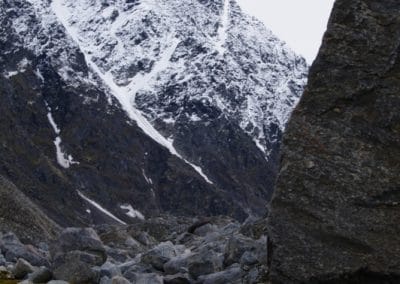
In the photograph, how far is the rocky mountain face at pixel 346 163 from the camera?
A: 37.6 feet

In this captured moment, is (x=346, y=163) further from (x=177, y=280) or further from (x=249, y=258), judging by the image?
(x=177, y=280)

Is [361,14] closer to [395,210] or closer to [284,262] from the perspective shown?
[395,210]

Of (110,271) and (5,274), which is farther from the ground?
(5,274)

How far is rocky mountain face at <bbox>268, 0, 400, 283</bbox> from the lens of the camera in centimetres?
1145

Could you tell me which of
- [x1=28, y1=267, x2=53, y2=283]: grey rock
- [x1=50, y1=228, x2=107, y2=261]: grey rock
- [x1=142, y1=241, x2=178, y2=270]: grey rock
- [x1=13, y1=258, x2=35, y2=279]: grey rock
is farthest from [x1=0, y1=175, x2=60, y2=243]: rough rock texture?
[x1=28, y1=267, x2=53, y2=283]: grey rock

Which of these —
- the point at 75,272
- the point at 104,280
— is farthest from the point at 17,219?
the point at 104,280

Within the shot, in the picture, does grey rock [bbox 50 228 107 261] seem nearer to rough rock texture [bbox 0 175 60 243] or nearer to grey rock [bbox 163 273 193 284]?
grey rock [bbox 163 273 193 284]

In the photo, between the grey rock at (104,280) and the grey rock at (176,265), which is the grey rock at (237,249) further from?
the grey rock at (104,280)

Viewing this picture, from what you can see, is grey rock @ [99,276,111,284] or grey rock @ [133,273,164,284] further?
grey rock @ [99,276,111,284]

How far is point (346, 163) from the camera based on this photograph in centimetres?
1184

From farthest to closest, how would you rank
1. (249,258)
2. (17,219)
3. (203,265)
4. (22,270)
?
(17,219), (22,270), (203,265), (249,258)

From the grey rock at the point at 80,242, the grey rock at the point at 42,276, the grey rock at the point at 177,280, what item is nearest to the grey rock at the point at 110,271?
the grey rock at the point at 42,276

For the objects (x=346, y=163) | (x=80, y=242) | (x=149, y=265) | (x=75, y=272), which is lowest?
(x=149, y=265)

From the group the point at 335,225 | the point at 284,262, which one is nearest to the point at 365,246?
the point at 335,225
